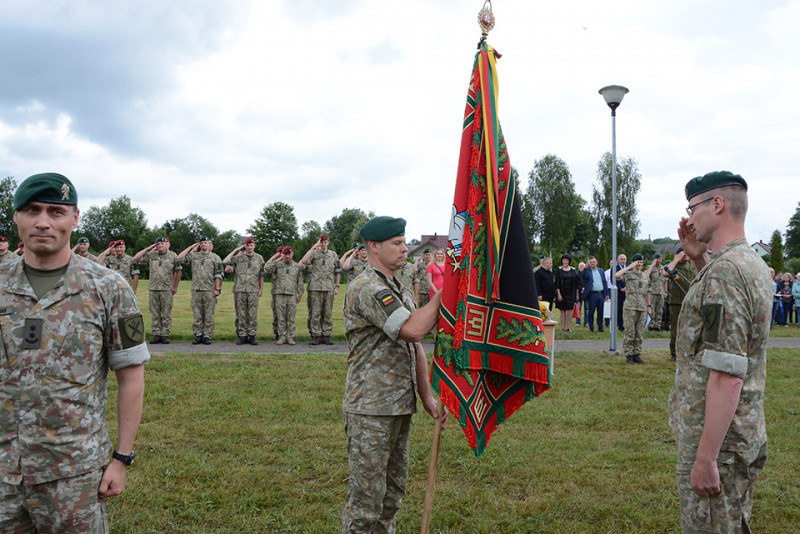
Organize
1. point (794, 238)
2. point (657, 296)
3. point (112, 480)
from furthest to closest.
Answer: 1. point (794, 238)
2. point (657, 296)
3. point (112, 480)

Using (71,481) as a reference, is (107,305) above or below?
above

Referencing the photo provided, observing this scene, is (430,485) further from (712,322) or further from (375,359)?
(712,322)

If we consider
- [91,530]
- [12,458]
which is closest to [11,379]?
[12,458]

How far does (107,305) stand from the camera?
2502 millimetres

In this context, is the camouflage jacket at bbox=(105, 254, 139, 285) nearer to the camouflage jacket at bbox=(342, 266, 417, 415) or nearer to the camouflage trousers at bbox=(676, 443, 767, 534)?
the camouflage jacket at bbox=(342, 266, 417, 415)

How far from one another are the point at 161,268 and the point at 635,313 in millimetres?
10968

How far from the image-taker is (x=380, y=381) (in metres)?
3.39

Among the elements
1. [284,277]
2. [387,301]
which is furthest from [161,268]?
[387,301]

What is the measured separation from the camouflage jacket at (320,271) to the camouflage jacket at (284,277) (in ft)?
0.96

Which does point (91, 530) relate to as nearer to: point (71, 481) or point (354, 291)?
point (71, 481)

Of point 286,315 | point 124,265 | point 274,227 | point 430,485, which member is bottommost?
point 430,485

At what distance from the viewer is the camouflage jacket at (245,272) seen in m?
13.6

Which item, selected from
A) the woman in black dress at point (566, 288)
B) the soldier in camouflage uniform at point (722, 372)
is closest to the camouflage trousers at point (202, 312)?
the woman in black dress at point (566, 288)

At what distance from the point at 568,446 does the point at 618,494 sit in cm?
120
